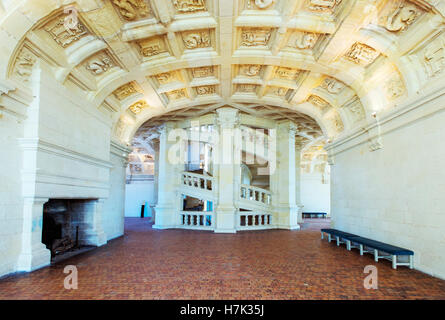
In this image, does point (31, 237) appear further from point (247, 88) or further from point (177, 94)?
point (247, 88)

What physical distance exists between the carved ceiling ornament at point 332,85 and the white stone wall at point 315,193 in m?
16.0

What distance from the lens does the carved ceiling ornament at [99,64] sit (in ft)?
23.5

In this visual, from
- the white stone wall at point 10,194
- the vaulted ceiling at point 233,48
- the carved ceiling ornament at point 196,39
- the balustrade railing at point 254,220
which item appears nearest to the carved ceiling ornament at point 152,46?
the vaulted ceiling at point 233,48

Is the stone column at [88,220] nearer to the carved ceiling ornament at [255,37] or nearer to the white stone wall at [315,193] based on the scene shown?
the carved ceiling ornament at [255,37]

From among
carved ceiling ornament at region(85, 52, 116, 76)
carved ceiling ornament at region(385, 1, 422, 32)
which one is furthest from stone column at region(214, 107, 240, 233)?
carved ceiling ornament at region(385, 1, 422, 32)

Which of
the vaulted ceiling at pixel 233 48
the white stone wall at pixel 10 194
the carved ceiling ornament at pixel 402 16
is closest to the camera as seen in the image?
the white stone wall at pixel 10 194

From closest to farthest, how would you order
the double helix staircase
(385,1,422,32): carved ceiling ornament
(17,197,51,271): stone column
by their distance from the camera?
(385,1,422,32): carved ceiling ornament → (17,197,51,271): stone column → the double helix staircase

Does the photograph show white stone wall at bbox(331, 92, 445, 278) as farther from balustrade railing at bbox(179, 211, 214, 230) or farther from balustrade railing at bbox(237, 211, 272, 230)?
balustrade railing at bbox(179, 211, 214, 230)

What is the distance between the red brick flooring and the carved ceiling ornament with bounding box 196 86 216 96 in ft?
20.4

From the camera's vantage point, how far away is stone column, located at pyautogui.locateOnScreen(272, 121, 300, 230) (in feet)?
45.4
